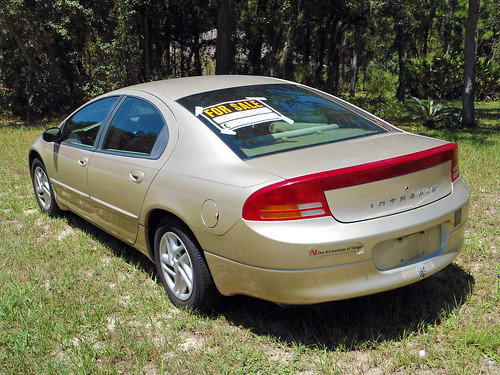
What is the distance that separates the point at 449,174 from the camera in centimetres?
317

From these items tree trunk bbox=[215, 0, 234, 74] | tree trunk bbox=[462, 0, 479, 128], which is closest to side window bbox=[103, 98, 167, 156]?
tree trunk bbox=[462, 0, 479, 128]

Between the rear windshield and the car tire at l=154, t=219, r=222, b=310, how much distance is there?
0.68m

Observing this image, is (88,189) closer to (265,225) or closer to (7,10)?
(265,225)

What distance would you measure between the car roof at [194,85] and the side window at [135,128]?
0.15 m

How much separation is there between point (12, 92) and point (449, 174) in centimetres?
1736

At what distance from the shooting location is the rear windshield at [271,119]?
3180mm

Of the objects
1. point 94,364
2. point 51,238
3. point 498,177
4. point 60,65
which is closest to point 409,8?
point 60,65

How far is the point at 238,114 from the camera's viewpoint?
11.1 ft

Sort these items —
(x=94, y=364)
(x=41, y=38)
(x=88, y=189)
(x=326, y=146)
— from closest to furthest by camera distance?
(x=94, y=364) → (x=326, y=146) → (x=88, y=189) → (x=41, y=38)

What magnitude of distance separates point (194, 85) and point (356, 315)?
2.09 m

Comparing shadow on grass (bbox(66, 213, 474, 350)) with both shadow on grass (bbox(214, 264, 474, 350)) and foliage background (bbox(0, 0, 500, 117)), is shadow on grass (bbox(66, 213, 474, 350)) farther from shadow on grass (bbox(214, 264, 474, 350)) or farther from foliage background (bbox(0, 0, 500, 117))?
foliage background (bbox(0, 0, 500, 117))

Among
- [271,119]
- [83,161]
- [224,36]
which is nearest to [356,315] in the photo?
[271,119]

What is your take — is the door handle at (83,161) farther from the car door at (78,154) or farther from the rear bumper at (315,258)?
the rear bumper at (315,258)

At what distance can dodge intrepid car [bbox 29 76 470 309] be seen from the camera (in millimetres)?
2668
